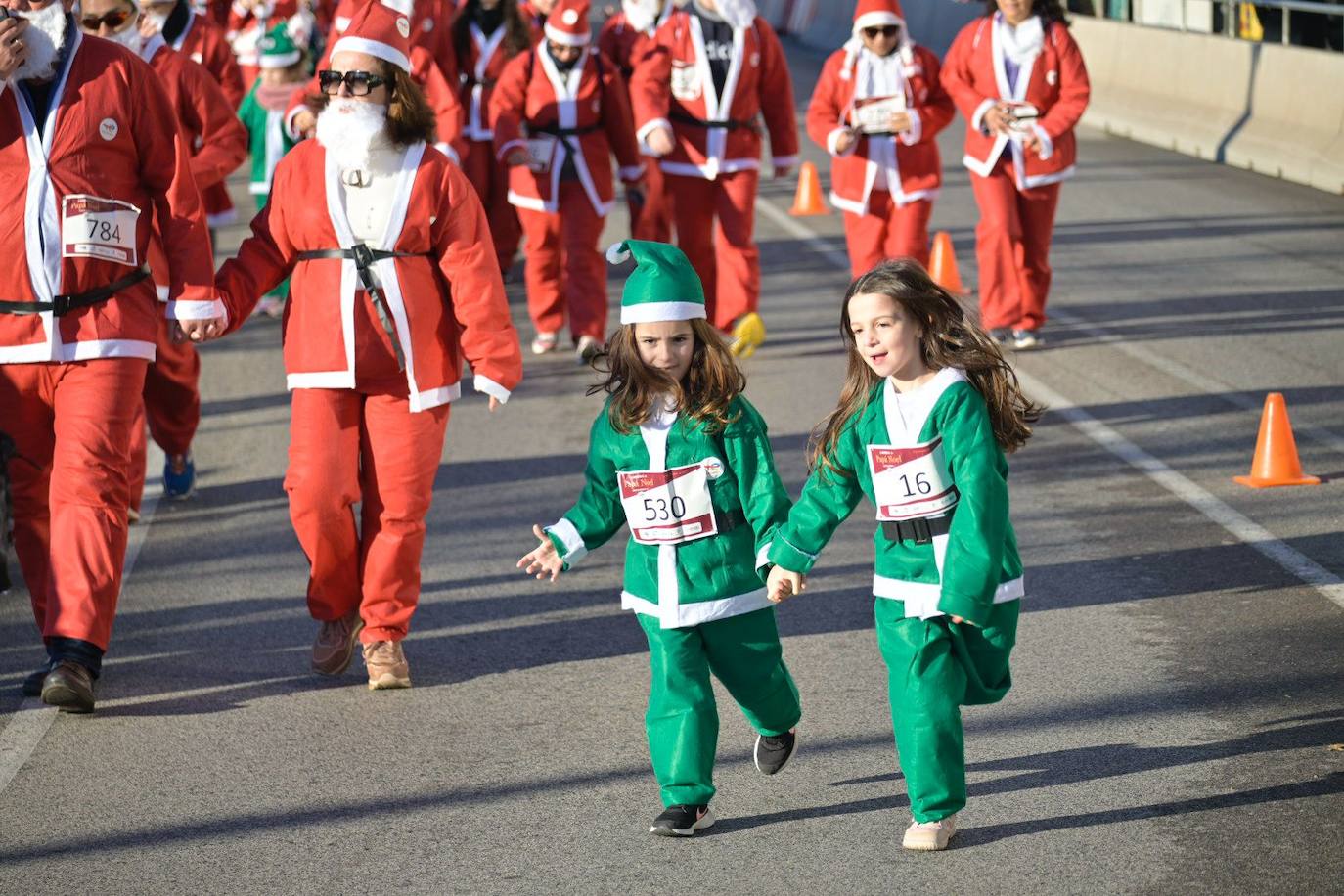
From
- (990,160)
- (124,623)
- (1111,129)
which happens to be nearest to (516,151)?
(990,160)

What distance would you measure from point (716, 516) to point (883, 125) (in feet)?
21.1

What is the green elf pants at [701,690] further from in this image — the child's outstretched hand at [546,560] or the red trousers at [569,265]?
the red trousers at [569,265]

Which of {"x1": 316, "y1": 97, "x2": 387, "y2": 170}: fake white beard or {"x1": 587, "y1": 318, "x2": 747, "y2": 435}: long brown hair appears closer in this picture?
{"x1": 587, "y1": 318, "x2": 747, "y2": 435}: long brown hair

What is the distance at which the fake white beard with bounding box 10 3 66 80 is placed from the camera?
649cm

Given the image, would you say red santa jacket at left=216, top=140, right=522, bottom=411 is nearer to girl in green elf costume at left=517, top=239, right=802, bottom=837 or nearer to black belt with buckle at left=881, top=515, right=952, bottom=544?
girl in green elf costume at left=517, top=239, right=802, bottom=837

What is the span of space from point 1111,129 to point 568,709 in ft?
54.4

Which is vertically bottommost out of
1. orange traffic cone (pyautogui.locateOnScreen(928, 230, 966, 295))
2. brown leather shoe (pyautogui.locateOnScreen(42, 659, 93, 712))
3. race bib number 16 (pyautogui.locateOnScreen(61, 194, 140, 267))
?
orange traffic cone (pyautogui.locateOnScreen(928, 230, 966, 295))

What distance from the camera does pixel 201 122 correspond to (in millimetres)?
7891

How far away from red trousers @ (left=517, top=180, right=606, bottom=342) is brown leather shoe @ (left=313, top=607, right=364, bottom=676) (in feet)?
17.7

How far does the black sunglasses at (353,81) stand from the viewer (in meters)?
6.64

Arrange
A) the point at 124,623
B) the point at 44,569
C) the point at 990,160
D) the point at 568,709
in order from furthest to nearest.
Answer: the point at 990,160 → the point at 124,623 → the point at 44,569 → the point at 568,709

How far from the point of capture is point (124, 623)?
7.51 metres

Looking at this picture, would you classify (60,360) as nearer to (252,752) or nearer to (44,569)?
(44,569)

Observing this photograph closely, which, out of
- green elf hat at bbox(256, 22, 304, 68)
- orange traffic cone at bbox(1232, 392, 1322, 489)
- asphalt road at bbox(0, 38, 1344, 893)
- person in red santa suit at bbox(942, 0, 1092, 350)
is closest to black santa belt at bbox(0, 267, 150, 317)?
asphalt road at bbox(0, 38, 1344, 893)
